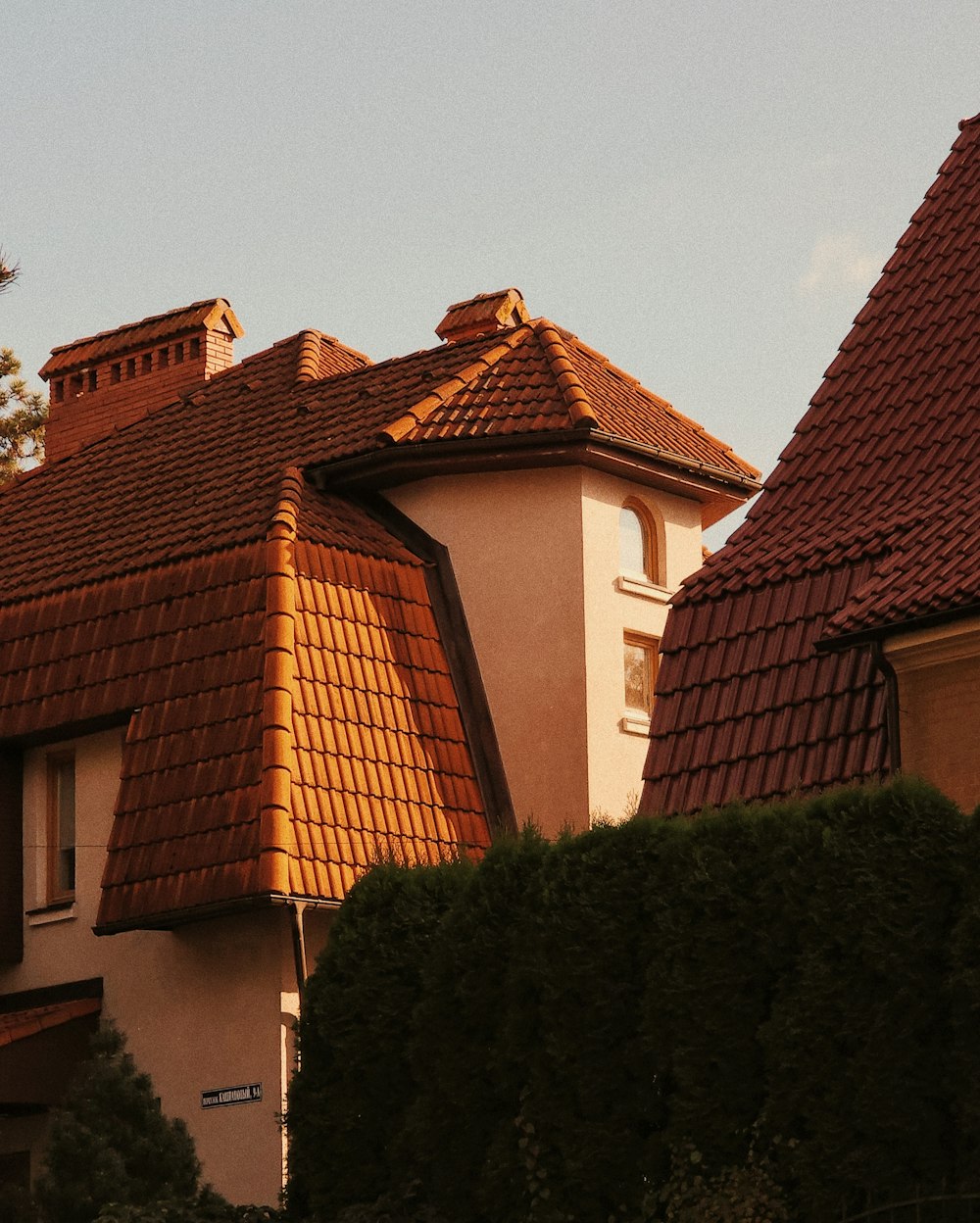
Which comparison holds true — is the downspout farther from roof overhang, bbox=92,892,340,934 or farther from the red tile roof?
the red tile roof

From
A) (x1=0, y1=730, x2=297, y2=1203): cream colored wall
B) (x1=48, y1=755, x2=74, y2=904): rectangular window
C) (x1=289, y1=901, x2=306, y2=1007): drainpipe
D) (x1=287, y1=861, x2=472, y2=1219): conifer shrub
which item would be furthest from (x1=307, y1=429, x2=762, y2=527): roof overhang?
(x1=287, y1=861, x2=472, y2=1219): conifer shrub

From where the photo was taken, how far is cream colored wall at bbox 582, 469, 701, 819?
81.2 ft

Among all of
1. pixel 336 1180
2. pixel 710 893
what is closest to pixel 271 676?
pixel 336 1180

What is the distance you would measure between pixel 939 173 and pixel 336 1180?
12.2m

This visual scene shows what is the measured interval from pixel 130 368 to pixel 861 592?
1756 cm

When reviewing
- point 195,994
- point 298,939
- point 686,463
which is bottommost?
point 195,994

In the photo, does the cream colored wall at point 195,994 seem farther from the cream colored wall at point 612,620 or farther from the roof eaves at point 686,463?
the roof eaves at point 686,463

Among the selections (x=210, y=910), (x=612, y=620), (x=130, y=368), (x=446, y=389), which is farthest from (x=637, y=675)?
(x=130, y=368)

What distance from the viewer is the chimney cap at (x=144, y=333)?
31.8 metres

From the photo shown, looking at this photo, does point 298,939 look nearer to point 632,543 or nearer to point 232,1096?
point 232,1096

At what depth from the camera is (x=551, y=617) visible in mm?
25172

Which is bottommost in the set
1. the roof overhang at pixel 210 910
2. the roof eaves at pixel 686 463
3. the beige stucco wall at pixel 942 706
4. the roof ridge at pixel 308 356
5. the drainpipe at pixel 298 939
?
the drainpipe at pixel 298 939

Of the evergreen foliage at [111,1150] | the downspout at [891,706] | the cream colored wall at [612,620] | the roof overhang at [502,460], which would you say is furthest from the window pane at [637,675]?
the downspout at [891,706]

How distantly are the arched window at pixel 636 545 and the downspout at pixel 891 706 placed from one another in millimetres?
8799
